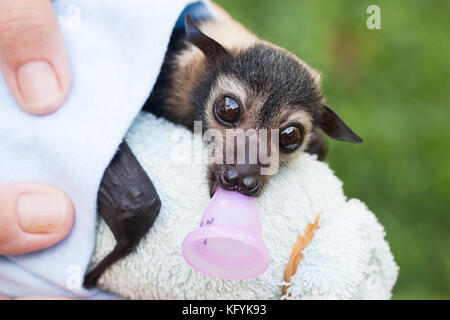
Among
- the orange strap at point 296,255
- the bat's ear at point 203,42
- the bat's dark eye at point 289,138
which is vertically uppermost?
the bat's ear at point 203,42

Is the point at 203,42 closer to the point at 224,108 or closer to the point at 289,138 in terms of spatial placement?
the point at 224,108

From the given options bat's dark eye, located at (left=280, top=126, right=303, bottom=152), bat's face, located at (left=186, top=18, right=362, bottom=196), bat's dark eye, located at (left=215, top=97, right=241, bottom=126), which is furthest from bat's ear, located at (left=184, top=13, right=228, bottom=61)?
bat's dark eye, located at (left=280, top=126, right=303, bottom=152)

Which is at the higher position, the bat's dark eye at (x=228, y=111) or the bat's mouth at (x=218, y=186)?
the bat's dark eye at (x=228, y=111)

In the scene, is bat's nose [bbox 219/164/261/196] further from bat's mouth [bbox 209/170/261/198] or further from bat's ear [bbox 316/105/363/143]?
bat's ear [bbox 316/105/363/143]

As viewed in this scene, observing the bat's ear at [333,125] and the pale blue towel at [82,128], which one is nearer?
the pale blue towel at [82,128]

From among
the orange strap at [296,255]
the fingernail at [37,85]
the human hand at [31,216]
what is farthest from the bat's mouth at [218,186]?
the fingernail at [37,85]

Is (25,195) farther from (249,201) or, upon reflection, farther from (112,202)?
(249,201)

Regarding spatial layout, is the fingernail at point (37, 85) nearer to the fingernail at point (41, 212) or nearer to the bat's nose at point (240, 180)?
the fingernail at point (41, 212)
